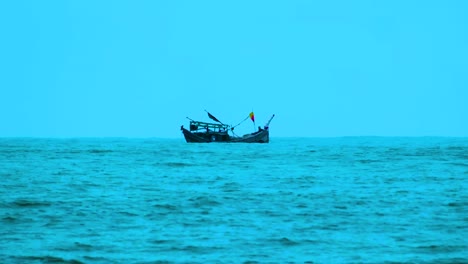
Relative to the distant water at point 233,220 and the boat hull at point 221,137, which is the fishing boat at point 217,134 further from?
the distant water at point 233,220

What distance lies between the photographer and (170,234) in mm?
17219

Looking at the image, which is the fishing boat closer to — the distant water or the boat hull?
the boat hull

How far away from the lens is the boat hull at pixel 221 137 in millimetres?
84500

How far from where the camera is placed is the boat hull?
277ft

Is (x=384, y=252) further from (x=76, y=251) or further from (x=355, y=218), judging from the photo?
(x=76, y=251)

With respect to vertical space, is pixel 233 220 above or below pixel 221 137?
below

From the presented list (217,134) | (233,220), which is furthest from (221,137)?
(233,220)

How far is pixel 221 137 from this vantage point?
84438mm

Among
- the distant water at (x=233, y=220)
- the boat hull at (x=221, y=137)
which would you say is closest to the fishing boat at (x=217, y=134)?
the boat hull at (x=221, y=137)

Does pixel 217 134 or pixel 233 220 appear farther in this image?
pixel 217 134

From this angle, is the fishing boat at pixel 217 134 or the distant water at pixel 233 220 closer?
the distant water at pixel 233 220

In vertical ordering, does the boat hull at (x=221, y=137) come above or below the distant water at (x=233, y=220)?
above

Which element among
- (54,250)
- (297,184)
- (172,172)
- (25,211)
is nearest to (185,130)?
(172,172)

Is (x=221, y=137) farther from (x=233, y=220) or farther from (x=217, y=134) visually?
(x=233, y=220)
